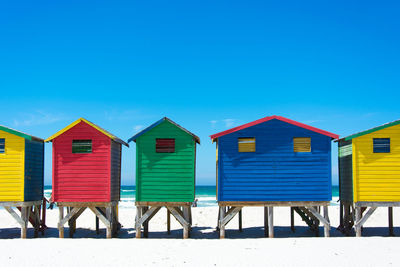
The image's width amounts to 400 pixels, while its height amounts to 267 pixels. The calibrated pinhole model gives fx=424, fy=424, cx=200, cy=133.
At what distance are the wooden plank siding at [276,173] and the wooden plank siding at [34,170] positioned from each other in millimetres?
9068

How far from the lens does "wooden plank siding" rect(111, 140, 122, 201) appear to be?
19.9 m

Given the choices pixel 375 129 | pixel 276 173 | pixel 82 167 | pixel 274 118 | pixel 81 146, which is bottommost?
pixel 276 173

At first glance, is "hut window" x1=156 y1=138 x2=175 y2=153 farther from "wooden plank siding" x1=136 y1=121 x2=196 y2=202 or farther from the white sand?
the white sand

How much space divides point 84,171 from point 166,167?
378 cm

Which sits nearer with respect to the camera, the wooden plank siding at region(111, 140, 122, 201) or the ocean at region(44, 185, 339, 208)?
the wooden plank siding at region(111, 140, 122, 201)

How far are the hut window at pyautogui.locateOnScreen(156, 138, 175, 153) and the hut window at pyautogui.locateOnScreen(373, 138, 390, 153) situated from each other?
9.22m

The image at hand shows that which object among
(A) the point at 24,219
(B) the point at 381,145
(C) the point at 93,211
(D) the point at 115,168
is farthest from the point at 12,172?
(B) the point at 381,145

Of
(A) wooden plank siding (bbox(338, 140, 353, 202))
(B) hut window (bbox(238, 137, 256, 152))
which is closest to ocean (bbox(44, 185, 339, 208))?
(A) wooden plank siding (bbox(338, 140, 353, 202))

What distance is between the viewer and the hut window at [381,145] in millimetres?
19288

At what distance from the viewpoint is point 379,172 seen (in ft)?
63.1

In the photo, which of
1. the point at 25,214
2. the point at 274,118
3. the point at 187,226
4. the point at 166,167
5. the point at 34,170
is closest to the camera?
the point at 166,167
